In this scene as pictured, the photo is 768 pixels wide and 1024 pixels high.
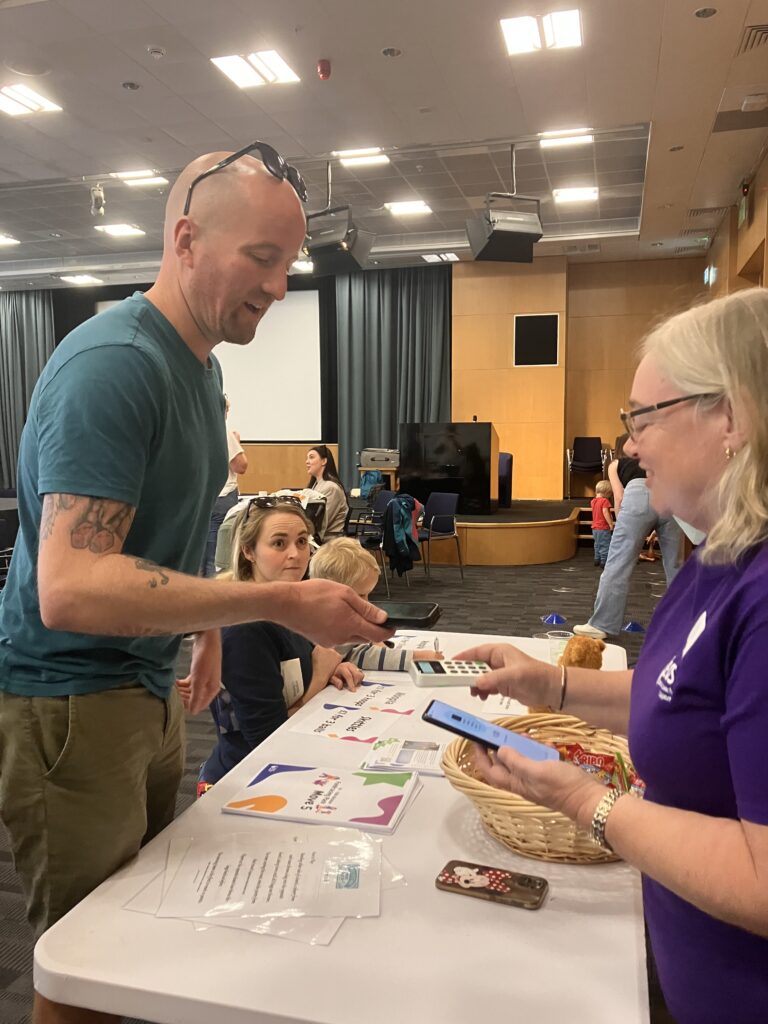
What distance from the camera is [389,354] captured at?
11.7m

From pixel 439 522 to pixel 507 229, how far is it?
2.78 metres

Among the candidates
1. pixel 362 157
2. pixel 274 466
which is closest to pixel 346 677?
pixel 362 157

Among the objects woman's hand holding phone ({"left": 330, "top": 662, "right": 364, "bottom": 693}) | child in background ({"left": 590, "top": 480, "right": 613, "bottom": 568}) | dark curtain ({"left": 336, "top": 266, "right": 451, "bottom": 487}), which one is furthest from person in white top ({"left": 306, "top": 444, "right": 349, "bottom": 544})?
dark curtain ({"left": 336, "top": 266, "right": 451, "bottom": 487})

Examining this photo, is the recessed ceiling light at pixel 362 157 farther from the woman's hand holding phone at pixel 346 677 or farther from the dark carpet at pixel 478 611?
the woman's hand holding phone at pixel 346 677

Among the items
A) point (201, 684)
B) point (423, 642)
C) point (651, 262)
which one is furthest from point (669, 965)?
point (651, 262)

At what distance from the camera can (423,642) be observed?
222cm

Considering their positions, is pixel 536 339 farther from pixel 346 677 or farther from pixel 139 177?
pixel 346 677

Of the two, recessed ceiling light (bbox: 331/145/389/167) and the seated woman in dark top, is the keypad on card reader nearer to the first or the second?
the seated woman in dark top

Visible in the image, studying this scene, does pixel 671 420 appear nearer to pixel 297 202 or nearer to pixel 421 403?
pixel 297 202

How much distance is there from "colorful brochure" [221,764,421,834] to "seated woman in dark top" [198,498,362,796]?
1.33 ft

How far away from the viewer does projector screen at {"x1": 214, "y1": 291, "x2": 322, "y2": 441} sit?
12102 mm

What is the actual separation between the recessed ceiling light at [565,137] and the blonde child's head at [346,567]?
17.2 feet

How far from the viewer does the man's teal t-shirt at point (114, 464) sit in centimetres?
98

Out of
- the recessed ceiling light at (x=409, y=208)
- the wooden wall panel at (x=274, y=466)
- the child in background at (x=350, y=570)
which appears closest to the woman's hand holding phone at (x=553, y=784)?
the child in background at (x=350, y=570)
